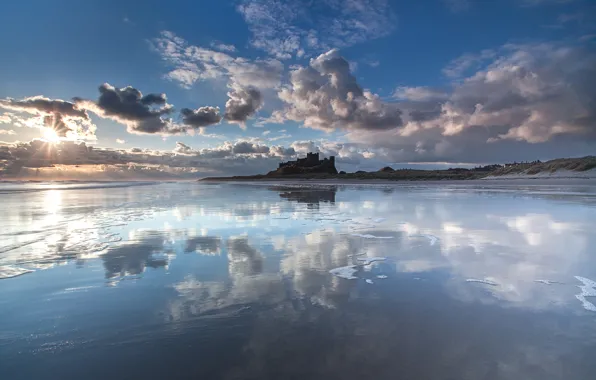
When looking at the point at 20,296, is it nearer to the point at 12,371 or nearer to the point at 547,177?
the point at 12,371

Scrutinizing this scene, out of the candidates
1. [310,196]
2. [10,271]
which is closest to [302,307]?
[10,271]

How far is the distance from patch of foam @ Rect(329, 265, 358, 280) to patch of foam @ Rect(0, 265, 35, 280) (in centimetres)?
545

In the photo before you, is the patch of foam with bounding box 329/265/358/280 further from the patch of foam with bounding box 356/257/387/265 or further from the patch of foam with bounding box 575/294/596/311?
the patch of foam with bounding box 575/294/596/311

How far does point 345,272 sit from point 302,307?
1675mm

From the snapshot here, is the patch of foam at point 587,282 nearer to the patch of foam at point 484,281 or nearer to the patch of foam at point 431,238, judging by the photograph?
the patch of foam at point 484,281

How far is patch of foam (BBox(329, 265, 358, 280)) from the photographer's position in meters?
5.39

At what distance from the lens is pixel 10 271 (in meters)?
5.88

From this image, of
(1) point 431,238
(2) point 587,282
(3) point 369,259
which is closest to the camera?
(2) point 587,282

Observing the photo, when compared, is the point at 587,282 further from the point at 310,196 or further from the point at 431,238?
the point at 310,196

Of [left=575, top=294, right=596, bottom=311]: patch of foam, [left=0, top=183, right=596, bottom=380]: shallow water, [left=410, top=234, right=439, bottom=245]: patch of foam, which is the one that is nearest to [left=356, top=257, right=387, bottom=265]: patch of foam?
[left=0, top=183, right=596, bottom=380]: shallow water

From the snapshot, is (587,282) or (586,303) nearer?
(586,303)

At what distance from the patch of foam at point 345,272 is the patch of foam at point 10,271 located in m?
5.45

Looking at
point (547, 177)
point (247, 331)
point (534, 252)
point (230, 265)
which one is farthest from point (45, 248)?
point (547, 177)

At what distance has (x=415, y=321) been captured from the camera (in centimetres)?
369
